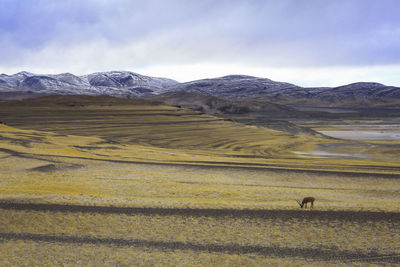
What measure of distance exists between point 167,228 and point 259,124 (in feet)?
188

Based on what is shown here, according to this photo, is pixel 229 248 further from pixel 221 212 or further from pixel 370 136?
pixel 370 136

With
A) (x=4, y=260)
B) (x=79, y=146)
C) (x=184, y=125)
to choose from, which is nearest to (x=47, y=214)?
(x=4, y=260)

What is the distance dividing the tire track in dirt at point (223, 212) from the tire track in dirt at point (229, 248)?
2.01m

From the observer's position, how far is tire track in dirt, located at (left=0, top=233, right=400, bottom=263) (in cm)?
984

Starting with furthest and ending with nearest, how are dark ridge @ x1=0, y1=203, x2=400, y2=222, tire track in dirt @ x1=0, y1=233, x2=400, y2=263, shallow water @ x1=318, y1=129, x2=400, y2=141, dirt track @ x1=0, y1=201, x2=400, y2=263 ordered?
shallow water @ x1=318, y1=129, x2=400, y2=141 → dark ridge @ x1=0, y1=203, x2=400, y2=222 → dirt track @ x1=0, y1=201, x2=400, y2=263 → tire track in dirt @ x1=0, y1=233, x2=400, y2=263

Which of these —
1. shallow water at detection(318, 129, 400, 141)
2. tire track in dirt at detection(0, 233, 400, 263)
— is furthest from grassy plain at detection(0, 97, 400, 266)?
shallow water at detection(318, 129, 400, 141)

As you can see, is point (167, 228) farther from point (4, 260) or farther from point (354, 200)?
point (354, 200)

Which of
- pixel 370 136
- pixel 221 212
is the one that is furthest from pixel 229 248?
pixel 370 136

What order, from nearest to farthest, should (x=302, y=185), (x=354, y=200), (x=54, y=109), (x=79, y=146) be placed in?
(x=354, y=200), (x=302, y=185), (x=79, y=146), (x=54, y=109)

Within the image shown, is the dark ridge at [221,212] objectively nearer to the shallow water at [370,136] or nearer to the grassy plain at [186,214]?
the grassy plain at [186,214]

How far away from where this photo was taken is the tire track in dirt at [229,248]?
32.3ft

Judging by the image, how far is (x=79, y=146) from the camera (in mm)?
32781

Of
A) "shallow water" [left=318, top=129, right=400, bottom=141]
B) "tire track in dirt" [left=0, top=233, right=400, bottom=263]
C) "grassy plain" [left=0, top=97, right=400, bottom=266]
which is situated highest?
"shallow water" [left=318, top=129, right=400, bottom=141]

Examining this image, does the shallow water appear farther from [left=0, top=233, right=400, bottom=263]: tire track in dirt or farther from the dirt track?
[left=0, top=233, right=400, bottom=263]: tire track in dirt
